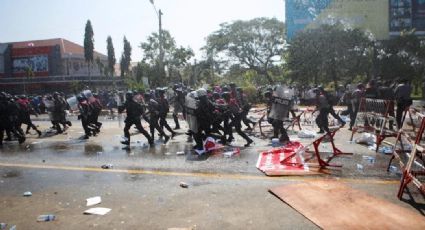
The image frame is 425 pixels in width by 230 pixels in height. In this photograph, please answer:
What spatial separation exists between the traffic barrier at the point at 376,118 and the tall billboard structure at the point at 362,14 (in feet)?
98.1

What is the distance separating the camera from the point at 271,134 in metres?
14.6

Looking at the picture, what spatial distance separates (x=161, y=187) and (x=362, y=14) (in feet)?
128

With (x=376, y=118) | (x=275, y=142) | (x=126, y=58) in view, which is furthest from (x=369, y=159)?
(x=126, y=58)

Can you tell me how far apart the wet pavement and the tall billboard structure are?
31254 millimetres

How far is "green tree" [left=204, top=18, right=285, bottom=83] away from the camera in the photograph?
49.7 metres

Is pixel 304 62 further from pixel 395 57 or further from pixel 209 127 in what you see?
pixel 209 127

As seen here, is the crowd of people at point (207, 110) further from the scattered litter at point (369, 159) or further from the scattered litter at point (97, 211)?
the scattered litter at point (97, 211)

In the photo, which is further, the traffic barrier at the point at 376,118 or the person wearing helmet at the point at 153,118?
the person wearing helmet at the point at 153,118

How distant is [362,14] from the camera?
42.0 metres

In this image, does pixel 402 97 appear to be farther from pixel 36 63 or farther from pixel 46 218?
pixel 36 63

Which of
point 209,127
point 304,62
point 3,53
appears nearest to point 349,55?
point 304,62

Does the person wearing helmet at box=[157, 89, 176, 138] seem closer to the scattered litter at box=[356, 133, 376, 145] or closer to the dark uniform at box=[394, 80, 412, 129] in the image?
the scattered litter at box=[356, 133, 376, 145]

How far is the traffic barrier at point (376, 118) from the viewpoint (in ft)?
34.1

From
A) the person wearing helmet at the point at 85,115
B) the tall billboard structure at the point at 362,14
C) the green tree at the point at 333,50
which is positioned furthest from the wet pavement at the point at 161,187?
the tall billboard structure at the point at 362,14
